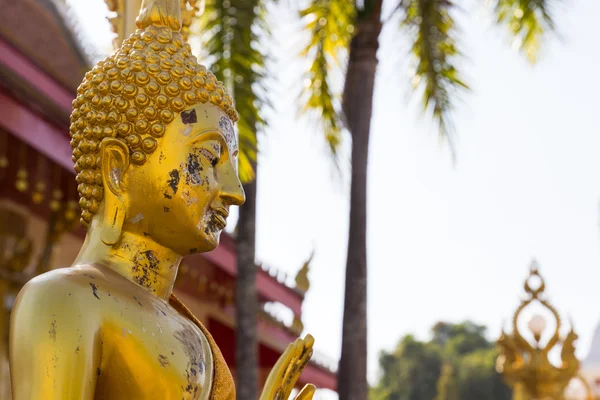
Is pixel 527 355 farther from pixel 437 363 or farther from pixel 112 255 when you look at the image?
pixel 437 363

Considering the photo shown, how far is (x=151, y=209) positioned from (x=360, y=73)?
6.27 meters

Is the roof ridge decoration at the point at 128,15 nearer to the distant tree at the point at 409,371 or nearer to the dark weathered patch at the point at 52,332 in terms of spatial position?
the dark weathered patch at the point at 52,332

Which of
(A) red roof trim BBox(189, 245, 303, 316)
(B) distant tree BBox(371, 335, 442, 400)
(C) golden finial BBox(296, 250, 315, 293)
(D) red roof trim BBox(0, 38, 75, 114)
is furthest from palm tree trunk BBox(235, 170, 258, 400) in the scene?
(B) distant tree BBox(371, 335, 442, 400)

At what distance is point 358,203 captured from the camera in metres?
8.02

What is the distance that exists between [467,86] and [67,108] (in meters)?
3.59

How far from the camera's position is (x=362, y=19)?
863 cm

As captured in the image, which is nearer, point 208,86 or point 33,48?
point 208,86

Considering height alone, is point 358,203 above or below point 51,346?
above

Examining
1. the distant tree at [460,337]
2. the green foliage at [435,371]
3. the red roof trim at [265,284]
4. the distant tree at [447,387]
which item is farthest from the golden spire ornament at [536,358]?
the distant tree at [460,337]

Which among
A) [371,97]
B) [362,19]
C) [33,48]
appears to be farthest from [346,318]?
[33,48]

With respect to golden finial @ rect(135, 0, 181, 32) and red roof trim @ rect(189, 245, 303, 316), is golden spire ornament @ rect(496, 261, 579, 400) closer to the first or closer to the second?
red roof trim @ rect(189, 245, 303, 316)

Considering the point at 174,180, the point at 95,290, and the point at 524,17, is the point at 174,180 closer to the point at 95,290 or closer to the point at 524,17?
the point at 95,290

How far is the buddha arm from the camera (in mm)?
2062

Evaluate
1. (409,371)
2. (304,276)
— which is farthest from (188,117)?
(409,371)
